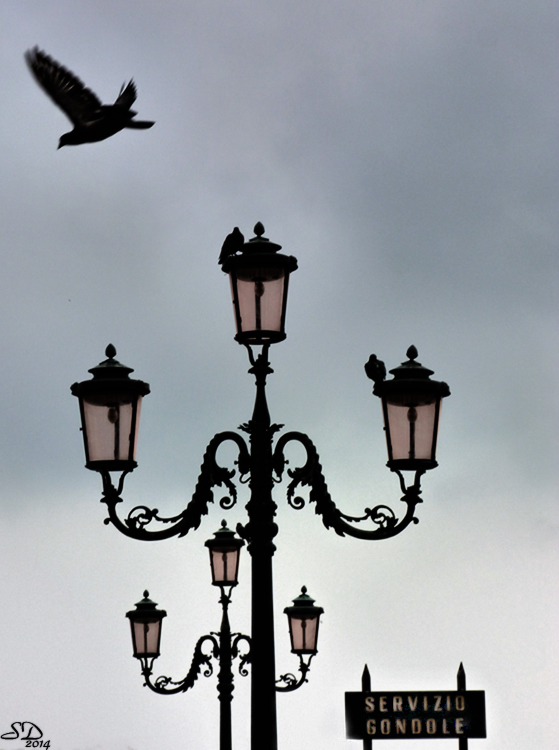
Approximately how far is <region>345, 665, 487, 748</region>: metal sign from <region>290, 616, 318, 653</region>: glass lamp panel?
215cm

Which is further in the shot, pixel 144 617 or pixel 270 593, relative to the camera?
pixel 144 617

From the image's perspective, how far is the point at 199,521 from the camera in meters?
9.84

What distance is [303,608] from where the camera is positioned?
18.6 m

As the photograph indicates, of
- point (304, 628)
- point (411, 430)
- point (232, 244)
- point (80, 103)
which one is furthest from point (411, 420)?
point (304, 628)

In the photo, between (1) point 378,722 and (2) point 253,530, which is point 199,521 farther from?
(1) point 378,722

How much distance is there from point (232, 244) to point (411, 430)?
1716mm

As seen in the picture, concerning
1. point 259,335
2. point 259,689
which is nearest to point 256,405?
point 259,335

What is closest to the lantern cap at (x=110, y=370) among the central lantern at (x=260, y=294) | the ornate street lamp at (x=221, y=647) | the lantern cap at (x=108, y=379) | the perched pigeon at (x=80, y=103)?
the lantern cap at (x=108, y=379)

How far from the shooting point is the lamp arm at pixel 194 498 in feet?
31.9

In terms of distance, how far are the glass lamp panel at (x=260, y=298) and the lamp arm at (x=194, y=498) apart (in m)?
0.73

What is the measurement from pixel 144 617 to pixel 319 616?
2153mm

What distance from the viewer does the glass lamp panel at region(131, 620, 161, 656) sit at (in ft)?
59.5

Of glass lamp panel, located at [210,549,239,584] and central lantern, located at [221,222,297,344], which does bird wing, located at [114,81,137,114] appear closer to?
central lantern, located at [221,222,297,344]

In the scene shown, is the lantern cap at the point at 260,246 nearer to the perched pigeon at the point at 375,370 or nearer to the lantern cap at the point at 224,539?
the perched pigeon at the point at 375,370
